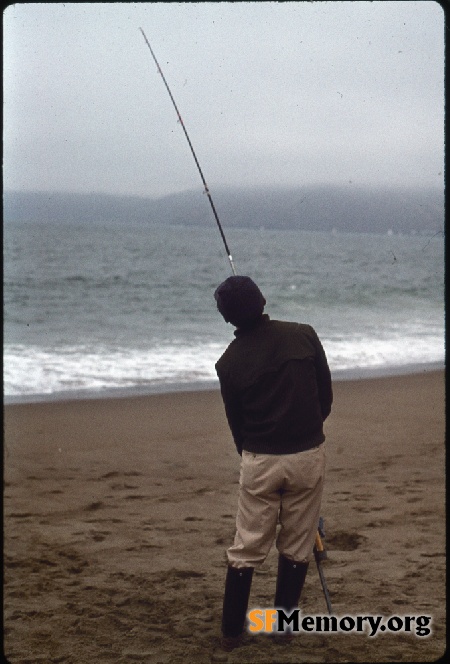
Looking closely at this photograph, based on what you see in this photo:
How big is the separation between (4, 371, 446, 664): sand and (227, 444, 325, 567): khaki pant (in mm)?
449

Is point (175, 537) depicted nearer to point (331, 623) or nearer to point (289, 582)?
point (331, 623)

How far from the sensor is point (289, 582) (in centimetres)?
292

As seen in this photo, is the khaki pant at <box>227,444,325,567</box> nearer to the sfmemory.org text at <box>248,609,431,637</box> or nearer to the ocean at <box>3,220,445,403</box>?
the sfmemory.org text at <box>248,609,431,637</box>

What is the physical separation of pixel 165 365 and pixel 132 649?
7394mm

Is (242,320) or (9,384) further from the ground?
(242,320)

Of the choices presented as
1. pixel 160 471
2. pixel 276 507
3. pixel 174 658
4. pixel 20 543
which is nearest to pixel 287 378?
pixel 276 507

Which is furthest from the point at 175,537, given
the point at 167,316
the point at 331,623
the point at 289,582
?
the point at 167,316

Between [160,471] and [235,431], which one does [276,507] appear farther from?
[160,471]

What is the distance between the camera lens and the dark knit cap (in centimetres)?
277

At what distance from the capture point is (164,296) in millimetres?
23062

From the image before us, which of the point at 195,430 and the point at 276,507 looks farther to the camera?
the point at 195,430

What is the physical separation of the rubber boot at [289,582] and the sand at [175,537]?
0.23m

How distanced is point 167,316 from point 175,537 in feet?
45.1

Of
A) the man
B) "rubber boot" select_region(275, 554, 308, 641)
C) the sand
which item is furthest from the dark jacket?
the sand
